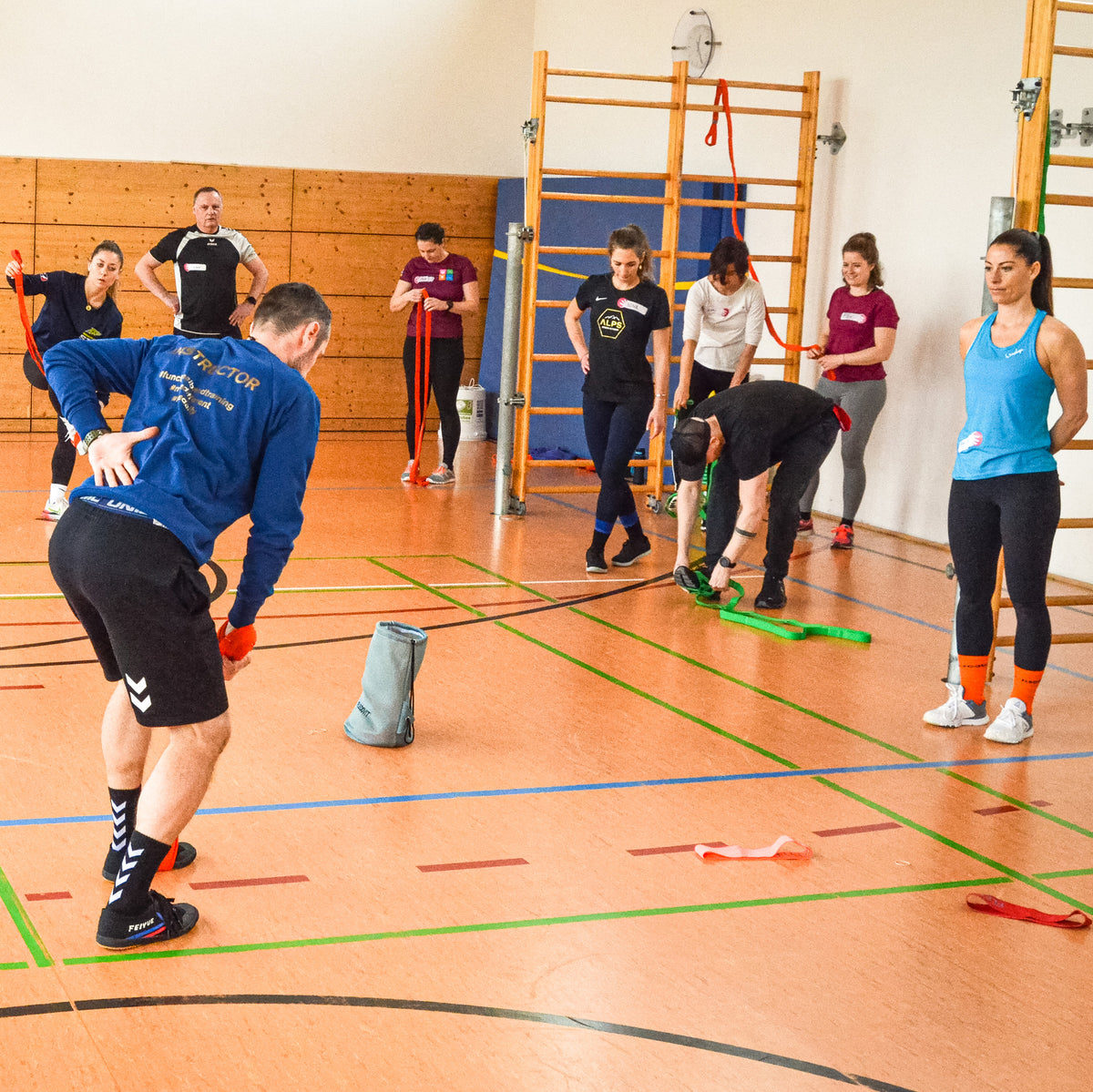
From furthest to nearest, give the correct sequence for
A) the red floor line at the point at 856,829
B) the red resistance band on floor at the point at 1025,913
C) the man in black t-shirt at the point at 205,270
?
1. the man in black t-shirt at the point at 205,270
2. the red floor line at the point at 856,829
3. the red resistance band on floor at the point at 1025,913

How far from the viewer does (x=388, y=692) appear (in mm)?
4125

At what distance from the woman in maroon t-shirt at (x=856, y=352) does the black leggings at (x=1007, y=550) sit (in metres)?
3.17

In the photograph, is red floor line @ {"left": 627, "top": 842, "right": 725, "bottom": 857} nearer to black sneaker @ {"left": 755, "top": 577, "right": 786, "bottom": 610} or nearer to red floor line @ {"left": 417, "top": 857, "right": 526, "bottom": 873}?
red floor line @ {"left": 417, "top": 857, "right": 526, "bottom": 873}

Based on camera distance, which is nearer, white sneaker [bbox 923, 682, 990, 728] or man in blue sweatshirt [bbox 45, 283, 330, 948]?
man in blue sweatshirt [bbox 45, 283, 330, 948]

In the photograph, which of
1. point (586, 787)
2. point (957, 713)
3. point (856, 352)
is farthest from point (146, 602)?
point (856, 352)

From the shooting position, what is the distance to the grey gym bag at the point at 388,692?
413 cm

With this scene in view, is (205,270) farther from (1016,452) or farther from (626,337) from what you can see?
(1016,452)

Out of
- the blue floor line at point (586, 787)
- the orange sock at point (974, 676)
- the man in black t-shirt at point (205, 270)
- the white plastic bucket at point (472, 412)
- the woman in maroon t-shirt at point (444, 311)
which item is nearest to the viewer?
the blue floor line at point (586, 787)

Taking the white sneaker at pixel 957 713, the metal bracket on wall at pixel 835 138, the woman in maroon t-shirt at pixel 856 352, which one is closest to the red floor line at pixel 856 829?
the white sneaker at pixel 957 713

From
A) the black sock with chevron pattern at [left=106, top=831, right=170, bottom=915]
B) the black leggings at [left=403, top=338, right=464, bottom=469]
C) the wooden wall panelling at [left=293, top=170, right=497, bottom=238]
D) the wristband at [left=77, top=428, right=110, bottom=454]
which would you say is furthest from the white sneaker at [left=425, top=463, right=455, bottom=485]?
the black sock with chevron pattern at [left=106, top=831, right=170, bottom=915]

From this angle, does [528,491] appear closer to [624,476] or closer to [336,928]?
[624,476]

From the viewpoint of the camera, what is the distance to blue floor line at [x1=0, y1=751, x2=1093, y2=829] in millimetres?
3504

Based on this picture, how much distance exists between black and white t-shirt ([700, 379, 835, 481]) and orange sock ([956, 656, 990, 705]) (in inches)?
54.7

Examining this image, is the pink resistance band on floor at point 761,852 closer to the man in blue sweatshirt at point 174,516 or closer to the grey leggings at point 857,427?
the man in blue sweatshirt at point 174,516
